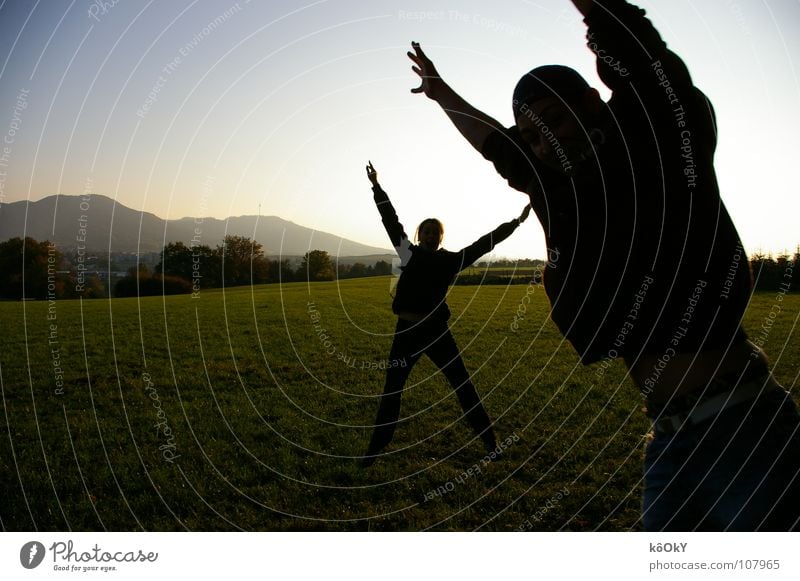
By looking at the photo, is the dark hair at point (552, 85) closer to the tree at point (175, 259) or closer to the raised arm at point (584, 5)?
the raised arm at point (584, 5)

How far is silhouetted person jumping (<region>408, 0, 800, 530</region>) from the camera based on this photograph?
2.04 metres

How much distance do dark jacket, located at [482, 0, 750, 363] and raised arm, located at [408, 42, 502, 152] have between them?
0.59m

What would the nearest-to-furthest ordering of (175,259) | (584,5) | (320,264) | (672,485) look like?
(672,485)
(584,5)
(320,264)
(175,259)

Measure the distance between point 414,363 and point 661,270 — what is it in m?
4.22

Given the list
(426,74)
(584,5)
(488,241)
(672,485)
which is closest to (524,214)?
(488,241)

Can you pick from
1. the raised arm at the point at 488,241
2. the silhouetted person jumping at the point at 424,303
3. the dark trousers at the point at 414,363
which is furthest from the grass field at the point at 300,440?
the raised arm at the point at 488,241

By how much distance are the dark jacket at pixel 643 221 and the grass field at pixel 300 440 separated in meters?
3.59

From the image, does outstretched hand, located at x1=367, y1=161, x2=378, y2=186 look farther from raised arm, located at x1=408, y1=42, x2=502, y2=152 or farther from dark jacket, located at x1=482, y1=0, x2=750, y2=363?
dark jacket, located at x1=482, y1=0, x2=750, y2=363

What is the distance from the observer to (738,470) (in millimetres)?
2035

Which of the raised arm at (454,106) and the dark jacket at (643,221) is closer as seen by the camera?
the dark jacket at (643,221)

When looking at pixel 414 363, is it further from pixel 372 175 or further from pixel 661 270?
pixel 661 270

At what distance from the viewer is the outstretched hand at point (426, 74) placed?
3371 millimetres

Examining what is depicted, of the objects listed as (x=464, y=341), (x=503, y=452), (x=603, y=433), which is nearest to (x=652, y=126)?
(x=503, y=452)

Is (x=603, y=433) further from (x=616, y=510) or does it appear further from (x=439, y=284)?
(x=439, y=284)
